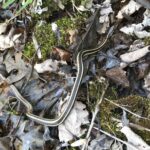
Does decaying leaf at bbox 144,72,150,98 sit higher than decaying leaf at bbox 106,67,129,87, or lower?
lower

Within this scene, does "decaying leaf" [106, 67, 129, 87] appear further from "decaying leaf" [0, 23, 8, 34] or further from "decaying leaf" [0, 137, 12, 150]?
"decaying leaf" [0, 23, 8, 34]

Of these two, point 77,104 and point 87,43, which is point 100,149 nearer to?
point 77,104

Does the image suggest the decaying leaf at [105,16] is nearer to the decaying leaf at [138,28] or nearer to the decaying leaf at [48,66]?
the decaying leaf at [138,28]

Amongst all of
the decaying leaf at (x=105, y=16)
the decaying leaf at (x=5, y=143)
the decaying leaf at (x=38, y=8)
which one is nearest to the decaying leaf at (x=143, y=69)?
the decaying leaf at (x=105, y=16)

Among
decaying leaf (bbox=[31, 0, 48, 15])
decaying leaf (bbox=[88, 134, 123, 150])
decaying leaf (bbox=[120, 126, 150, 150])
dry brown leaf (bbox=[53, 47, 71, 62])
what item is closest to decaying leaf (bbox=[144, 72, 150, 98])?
decaying leaf (bbox=[120, 126, 150, 150])

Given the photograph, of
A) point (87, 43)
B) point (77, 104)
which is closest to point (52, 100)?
point (77, 104)

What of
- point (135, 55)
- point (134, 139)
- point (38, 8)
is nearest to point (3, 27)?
point (38, 8)

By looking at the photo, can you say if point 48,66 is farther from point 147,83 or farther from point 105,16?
point 147,83
